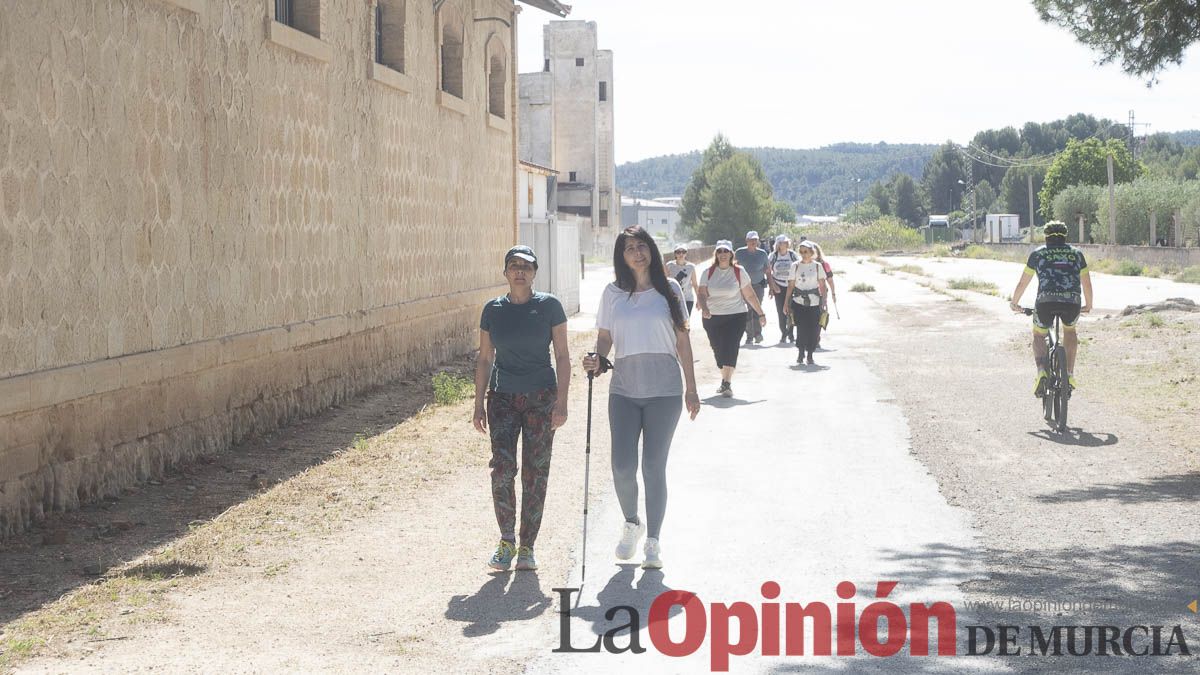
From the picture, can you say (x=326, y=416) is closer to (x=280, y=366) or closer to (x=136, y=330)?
(x=280, y=366)

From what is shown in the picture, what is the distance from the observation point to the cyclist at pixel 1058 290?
12.4 metres

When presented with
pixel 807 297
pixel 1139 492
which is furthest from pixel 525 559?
pixel 807 297

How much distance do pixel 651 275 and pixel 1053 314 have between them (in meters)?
6.08

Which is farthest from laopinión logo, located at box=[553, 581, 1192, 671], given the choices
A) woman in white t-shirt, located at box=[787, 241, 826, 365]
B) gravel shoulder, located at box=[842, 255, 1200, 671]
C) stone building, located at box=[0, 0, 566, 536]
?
woman in white t-shirt, located at box=[787, 241, 826, 365]

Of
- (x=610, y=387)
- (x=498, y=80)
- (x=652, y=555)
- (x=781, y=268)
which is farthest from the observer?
(x=498, y=80)

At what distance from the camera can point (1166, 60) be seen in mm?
11898

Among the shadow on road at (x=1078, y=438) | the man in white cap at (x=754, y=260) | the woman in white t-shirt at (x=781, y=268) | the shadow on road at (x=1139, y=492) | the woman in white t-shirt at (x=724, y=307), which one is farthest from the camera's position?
the woman in white t-shirt at (x=781, y=268)

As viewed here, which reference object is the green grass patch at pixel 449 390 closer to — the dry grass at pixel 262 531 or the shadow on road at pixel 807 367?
the dry grass at pixel 262 531

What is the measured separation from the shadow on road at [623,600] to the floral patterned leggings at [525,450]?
575 millimetres

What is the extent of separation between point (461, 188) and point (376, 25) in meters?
4.12

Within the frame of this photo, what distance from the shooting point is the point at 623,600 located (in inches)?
260

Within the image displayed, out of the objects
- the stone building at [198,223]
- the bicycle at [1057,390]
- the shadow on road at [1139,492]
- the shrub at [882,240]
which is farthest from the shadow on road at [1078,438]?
the shrub at [882,240]

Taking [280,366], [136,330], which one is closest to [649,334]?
[136,330]

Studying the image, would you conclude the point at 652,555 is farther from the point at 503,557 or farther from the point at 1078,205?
the point at 1078,205
